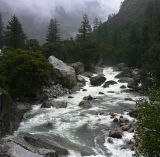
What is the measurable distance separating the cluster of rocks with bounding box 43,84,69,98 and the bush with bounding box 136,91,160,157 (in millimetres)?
38475

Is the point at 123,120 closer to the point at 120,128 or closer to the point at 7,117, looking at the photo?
the point at 120,128

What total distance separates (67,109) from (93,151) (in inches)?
651

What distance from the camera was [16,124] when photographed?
132ft

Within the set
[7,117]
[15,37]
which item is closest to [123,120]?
[7,117]

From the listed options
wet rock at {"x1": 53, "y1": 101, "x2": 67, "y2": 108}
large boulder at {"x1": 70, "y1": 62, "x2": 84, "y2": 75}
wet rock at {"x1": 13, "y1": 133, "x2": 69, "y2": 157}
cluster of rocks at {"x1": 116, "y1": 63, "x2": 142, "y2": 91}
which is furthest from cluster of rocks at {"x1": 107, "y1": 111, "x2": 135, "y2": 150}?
large boulder at {"x1": 70, "y1": 62, "x2": 84, "y2": 75}

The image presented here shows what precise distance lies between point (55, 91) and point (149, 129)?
40841mm

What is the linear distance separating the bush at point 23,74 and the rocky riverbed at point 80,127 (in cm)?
341

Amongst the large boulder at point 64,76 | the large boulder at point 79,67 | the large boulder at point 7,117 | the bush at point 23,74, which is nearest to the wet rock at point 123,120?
the large boulder at point 7,117

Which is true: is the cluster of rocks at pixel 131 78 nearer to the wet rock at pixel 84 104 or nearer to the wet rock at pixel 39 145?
the wet rock at pixel 84 104

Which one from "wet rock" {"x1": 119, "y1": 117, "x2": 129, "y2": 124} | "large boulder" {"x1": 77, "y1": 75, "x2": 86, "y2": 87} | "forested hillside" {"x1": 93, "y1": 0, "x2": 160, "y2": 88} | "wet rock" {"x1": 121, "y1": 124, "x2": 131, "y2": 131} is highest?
"forested hillside" {"x1": 93, "y1": 0, "x2": 160, "y2": 88}

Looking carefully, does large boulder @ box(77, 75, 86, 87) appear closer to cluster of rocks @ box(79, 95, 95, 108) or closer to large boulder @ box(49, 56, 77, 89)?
large boulder @ box(49, 56, 77, 89)

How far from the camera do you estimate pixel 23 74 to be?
52.9 m

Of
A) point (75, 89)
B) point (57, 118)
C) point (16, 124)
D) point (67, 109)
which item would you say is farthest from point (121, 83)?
point (16, 124)

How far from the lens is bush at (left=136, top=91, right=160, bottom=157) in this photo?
19000mm
